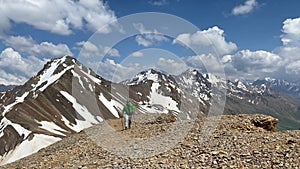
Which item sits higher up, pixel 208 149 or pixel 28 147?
pixel 208 149

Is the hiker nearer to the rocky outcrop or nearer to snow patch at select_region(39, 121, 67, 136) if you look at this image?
the rocky outcrop

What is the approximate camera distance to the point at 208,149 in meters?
23.2

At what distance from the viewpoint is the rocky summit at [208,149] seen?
67.9 ft

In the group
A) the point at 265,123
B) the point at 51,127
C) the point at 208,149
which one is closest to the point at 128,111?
the point at 208,149

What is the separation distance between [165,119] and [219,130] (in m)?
11.5

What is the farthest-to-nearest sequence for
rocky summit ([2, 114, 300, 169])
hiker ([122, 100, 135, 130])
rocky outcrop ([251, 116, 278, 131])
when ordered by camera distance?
hiker ([122, 100, 135, 130])
rocky outcrop ([251, 116, 278, 131])
rocky summit ([2, 114, 300, 169])

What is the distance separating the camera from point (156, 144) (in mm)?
26688

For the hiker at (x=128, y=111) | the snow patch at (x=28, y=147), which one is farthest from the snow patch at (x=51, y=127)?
the hiker at (x=128, y=111)

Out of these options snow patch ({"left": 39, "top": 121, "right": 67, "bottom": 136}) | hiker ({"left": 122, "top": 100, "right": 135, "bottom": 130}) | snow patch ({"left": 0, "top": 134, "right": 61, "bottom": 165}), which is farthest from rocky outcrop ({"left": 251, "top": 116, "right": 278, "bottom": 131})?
snow patch ({"left": 39, "top": 121, "right": 67, "bottom": 136})

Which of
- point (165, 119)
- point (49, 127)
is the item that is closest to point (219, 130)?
point (165, 119)

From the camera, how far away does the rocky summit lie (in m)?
20.7

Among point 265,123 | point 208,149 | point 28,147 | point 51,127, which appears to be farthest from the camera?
point 51,127

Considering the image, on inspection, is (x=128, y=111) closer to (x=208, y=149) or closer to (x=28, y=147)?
(x=208, y=149)

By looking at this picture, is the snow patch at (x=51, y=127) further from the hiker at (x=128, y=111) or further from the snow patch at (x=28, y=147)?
the hiker at (x=128, y=111)
